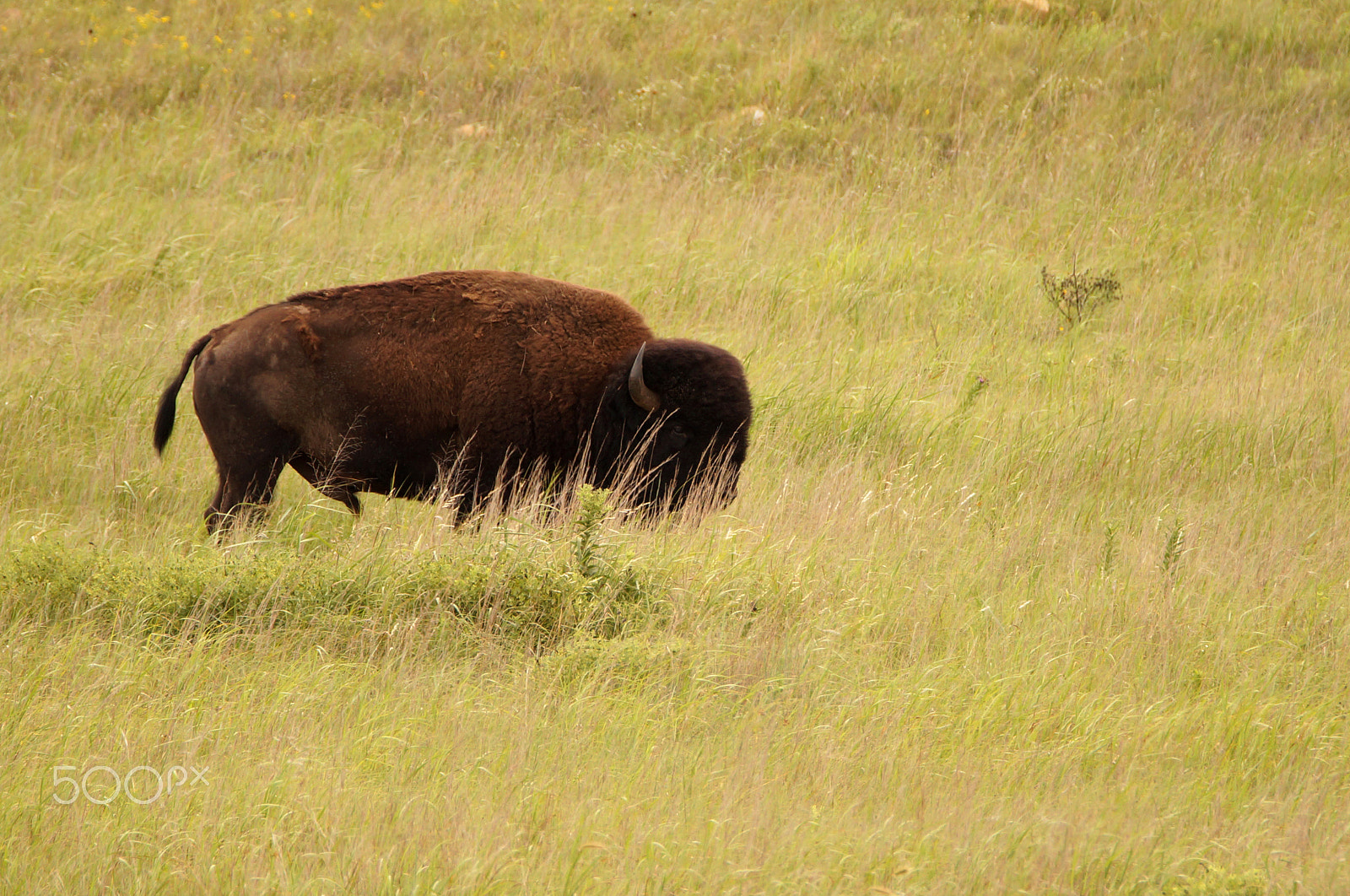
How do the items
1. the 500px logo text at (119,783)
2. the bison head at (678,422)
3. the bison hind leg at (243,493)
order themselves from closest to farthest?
the 500px logo text at (119,783) → the bison hind leg at (243,493) → the bison head at (678,422)

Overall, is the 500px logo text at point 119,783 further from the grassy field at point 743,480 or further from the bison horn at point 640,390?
the bison horn at point 640,390

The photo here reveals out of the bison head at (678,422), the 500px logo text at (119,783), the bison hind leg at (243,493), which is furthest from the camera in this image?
the bison head at (678,422)

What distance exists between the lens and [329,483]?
17.6 ft

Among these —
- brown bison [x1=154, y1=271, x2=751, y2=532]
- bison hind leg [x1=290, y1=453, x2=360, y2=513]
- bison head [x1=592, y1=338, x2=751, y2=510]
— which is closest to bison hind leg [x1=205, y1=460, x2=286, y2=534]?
brown bison [x1=154, y1=271, x2=751, y2=532]

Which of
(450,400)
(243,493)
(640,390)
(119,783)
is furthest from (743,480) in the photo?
(119,783)

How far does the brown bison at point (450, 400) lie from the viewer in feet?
17.1

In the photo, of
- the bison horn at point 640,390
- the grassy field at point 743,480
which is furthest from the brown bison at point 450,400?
the grassy field at point 743,480

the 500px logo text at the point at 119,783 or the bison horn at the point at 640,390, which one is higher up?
the bison horn at the point at 640,390

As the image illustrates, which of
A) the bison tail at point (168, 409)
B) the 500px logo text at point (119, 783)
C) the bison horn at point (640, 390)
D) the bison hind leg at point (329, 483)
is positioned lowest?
the bison hind leg at point (329, 483)

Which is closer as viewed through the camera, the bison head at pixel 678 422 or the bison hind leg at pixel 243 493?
the bison hind leg at pixel 243 493

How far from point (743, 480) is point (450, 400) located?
1788 mm

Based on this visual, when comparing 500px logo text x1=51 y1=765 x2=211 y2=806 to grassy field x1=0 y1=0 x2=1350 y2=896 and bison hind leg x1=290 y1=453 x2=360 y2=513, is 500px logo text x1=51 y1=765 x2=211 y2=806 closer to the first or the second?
grassy field x1=0 y1=0 x2=1350 y2=896

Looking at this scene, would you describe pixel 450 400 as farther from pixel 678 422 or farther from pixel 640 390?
pixel 678 422

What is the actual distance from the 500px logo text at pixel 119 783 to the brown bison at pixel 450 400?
2094mm
